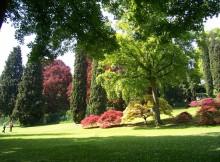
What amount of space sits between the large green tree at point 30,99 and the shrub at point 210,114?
112 ft

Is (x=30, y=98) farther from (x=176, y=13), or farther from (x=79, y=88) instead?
(x=176, y=13)

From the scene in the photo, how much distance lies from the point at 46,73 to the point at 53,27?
4832 centimetres

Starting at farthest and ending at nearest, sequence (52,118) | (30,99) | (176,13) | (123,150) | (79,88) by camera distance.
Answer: (52,118)
(30,99)
(79,88)
(123,150)
(176,13)

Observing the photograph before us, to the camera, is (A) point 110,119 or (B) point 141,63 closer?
(B) point 141,63

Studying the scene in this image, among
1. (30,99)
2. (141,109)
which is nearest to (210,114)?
(141,109)

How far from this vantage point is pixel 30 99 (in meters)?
47.6

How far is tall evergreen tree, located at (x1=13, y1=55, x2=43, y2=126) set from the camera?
46625 millimetres

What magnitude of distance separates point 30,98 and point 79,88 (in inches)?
542

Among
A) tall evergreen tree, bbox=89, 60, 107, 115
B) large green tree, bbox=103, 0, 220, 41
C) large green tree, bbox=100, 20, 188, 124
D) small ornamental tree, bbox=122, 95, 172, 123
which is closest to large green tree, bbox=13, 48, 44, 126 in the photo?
tall evergreen tree, bbox=89, 60, 107, 115

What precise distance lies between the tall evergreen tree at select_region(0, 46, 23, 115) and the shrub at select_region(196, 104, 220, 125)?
148 feet

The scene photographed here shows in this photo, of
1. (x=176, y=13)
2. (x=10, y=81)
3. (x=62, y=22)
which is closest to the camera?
(x=176, y=13)

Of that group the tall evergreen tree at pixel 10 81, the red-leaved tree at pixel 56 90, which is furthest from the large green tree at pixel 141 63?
the tall evergreen tree at pixel 10 81

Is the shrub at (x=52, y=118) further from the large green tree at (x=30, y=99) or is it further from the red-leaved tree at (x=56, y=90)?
the red-leaved tree at (x=56, y=90)

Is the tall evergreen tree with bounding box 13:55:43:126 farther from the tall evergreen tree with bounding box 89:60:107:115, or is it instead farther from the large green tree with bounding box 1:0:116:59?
the large green tree with bounding box 1:0:116:59
